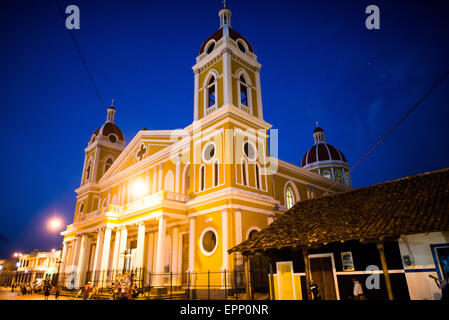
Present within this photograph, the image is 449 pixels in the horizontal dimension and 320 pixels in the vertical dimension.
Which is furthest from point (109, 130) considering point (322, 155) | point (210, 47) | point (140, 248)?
point (322, 155)

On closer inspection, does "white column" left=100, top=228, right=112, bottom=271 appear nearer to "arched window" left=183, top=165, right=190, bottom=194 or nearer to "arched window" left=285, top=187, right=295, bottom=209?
"arched window" left=183, top=165, right=190, bottom=194

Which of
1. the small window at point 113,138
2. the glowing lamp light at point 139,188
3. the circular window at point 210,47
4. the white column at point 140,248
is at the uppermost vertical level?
the circular window at point 210,47

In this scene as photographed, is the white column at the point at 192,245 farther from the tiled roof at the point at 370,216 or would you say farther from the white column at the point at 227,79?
the white column at the point at 227,79

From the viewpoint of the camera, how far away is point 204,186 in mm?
19859

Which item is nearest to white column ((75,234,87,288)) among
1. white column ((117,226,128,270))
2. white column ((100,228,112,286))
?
white column ((100,228,112,286))

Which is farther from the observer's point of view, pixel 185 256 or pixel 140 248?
pixel 185 256

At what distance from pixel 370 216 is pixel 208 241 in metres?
10.2

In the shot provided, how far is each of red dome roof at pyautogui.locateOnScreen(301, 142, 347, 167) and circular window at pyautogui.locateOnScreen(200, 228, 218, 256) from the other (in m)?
30.4

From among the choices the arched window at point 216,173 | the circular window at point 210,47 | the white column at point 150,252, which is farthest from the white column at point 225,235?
the circular window at point 210,47

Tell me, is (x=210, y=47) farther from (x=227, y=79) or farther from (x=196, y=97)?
(x=227, y=79)

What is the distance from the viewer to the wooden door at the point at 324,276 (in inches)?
497

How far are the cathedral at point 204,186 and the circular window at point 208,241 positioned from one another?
63mm

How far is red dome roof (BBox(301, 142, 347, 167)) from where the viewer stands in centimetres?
4359
